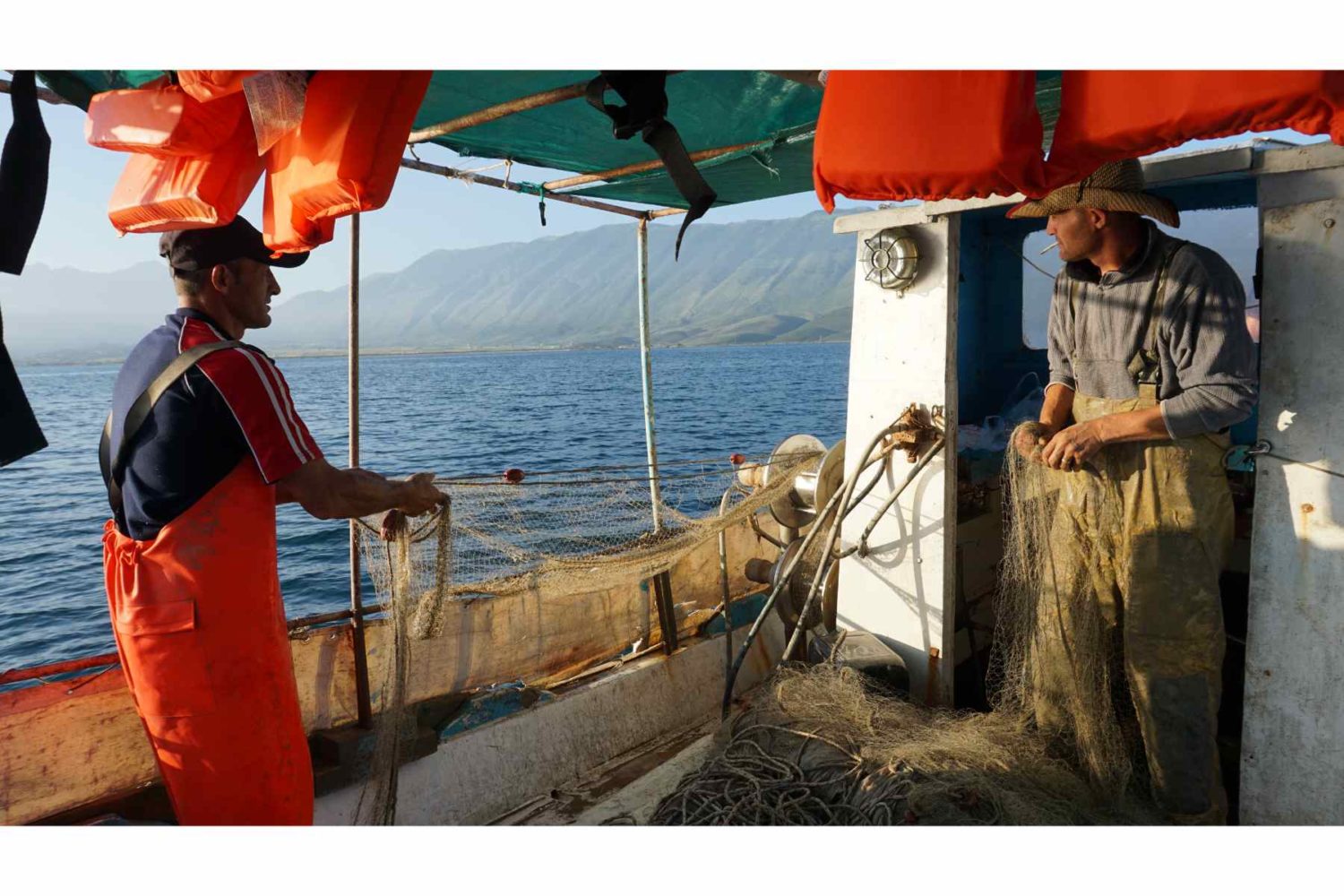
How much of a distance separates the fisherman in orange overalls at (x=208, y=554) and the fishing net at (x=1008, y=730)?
5.11ft

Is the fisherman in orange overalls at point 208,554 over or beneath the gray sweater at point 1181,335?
beneath

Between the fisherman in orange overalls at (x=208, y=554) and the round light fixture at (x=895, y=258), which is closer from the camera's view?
the fisherman in orange overalls at (x=208, y=554)

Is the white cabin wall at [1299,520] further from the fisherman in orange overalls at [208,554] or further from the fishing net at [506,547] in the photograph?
the fisherman in orange overalls at [208,554]

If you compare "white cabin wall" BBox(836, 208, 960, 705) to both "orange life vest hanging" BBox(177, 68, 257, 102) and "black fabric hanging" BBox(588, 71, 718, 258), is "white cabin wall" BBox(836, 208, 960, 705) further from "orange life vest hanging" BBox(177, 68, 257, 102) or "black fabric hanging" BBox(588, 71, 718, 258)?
"orange life vest hanging" BBox(177, 68, 257, 102)

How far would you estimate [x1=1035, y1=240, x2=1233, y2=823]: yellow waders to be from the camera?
3379 mm

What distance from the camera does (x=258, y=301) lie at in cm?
294

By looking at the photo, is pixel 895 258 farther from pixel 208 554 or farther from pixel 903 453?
pixel 208 554

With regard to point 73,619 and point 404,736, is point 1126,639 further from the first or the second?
point 73,619

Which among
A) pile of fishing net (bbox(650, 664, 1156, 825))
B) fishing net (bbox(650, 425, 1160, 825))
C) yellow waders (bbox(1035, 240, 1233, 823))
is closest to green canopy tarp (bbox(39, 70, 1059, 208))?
yellow waders (bbox(1035, 240, 1233, 823))

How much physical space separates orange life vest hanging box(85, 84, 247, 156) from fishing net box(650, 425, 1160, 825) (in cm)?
287

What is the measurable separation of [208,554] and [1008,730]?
3342mm

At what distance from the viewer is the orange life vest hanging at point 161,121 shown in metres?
2.60

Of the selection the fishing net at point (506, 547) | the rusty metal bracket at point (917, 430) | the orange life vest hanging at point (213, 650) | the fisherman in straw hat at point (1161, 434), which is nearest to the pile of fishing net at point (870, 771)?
the fisherman in straw hat at point (1161, 434)

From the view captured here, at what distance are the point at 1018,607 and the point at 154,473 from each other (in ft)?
11.6
